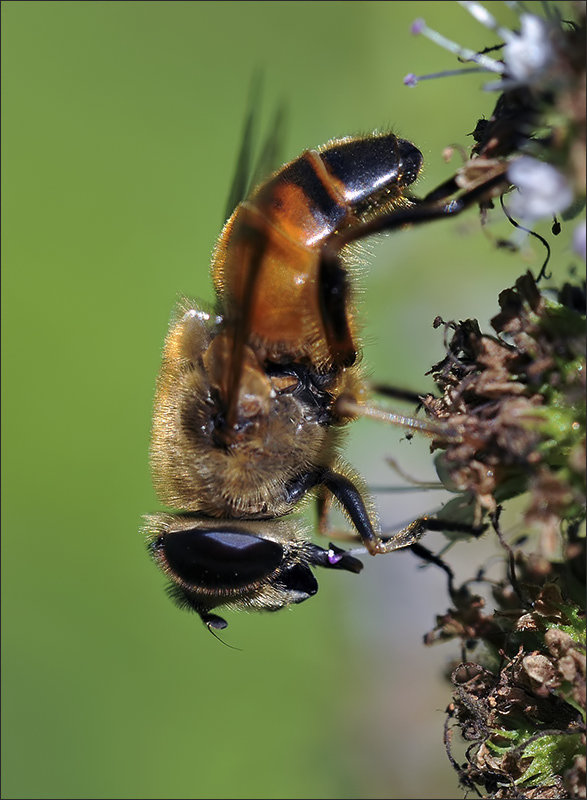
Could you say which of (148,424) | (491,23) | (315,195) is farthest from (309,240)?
(148,424)

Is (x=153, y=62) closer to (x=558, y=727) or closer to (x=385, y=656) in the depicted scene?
(x=385, y=656)

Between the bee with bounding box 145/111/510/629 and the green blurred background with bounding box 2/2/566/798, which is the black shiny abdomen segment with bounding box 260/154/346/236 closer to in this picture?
the bee with bounding box 145/111/510/629

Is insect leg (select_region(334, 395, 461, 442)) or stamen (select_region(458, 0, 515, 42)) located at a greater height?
stamen (select_region(458, 0, 515, 42))

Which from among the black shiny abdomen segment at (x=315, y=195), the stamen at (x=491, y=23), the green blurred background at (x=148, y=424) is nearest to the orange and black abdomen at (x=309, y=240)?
the black shiny abdomen segment at (x=315, y=195)

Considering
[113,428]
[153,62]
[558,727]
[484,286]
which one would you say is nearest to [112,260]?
[113,428]

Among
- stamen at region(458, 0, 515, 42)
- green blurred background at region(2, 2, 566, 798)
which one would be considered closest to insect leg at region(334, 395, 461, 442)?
stamen at region(458, 0, 515, 42)

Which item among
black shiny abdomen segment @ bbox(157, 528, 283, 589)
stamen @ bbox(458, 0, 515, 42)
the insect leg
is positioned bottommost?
black shiny abdomen segment @ bbox(157, 528, 283, 589)

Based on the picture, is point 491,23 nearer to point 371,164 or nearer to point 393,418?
point 371,164
